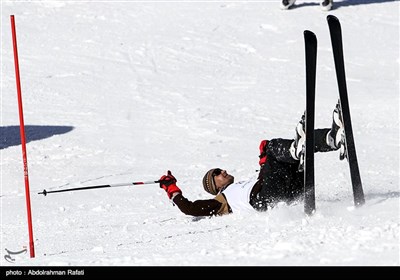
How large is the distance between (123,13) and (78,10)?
98cm

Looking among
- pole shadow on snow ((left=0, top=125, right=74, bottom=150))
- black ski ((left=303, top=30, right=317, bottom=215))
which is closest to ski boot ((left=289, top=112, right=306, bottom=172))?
black ski ((left=303, top=30, right=317, bottom=215))

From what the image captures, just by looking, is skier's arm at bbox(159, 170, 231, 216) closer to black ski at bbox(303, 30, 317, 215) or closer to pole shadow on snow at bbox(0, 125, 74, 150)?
black ski at bbox(303, 30, 317, 215)

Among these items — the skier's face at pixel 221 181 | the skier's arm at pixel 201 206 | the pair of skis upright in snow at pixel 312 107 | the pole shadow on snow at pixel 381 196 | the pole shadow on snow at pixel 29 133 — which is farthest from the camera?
the pole shadow on snow at pixel 29 133

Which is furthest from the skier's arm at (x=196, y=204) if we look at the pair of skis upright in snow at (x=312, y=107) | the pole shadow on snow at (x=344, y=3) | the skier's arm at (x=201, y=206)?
the pole shadow on snow at (x=344, y=3)

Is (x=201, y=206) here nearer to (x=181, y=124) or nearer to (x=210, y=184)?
(x=210, y=184)

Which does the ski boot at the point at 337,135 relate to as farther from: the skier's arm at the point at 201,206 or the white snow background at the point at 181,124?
the skier's arm at the point at 201,206

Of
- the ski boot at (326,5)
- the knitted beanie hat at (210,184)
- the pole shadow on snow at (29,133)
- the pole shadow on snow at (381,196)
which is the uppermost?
the ski boot at (326,5)

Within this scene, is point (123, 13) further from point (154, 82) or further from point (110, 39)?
point (154, 82)

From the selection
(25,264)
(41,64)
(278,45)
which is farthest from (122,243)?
(278,45)

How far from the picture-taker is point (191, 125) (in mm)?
12250

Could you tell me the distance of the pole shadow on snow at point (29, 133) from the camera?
37.9ft

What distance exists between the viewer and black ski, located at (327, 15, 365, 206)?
6387 millimetres

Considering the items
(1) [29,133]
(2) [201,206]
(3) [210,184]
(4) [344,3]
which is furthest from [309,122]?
(4) [344,3]

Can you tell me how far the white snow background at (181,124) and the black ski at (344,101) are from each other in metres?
0.19
